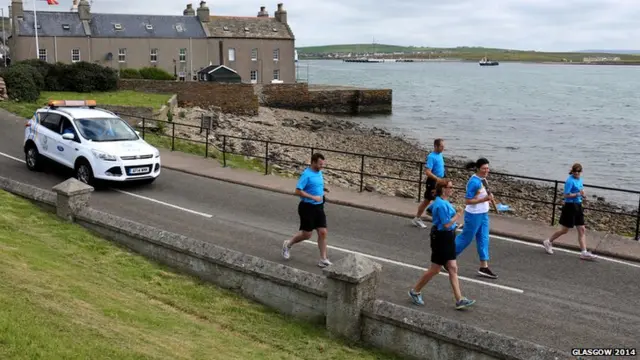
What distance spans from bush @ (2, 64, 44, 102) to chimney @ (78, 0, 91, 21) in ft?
98.4

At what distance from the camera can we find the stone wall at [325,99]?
201 ft

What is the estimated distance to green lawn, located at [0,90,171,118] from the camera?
3038 cm

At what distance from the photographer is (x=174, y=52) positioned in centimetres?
6481

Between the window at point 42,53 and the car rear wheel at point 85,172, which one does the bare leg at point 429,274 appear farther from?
the window at point 42,53

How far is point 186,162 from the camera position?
Answer: 20.1 m

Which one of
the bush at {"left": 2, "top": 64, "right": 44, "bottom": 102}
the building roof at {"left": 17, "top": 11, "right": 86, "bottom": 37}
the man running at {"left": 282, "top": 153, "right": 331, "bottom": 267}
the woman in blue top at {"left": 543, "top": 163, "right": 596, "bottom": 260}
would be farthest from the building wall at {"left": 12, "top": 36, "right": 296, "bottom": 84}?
the woman in blue top at {"left": 543, "top": 163, "right": 596, "bottom": 260}

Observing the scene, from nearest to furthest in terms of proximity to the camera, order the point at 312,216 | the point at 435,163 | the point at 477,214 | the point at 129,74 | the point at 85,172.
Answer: the point at 477,214, the point at 312,216, the point at 435,163, the point at 85,172, the point at 129,74

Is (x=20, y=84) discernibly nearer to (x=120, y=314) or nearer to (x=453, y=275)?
(x=120, y=314)

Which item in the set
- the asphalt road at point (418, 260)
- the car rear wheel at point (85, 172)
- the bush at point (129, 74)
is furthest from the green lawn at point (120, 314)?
the bush at point (129, 74)

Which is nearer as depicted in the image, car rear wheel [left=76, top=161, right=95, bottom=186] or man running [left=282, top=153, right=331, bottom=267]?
man running [left=282, top=153, right=331, bottom=267]

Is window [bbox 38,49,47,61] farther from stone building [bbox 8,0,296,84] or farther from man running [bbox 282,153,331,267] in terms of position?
man running [bbox 282,153,331,267]

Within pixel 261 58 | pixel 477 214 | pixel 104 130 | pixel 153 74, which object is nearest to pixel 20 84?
pixel 104 130

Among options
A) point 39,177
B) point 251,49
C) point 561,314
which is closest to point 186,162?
point 39,177

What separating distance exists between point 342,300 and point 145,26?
206ft
